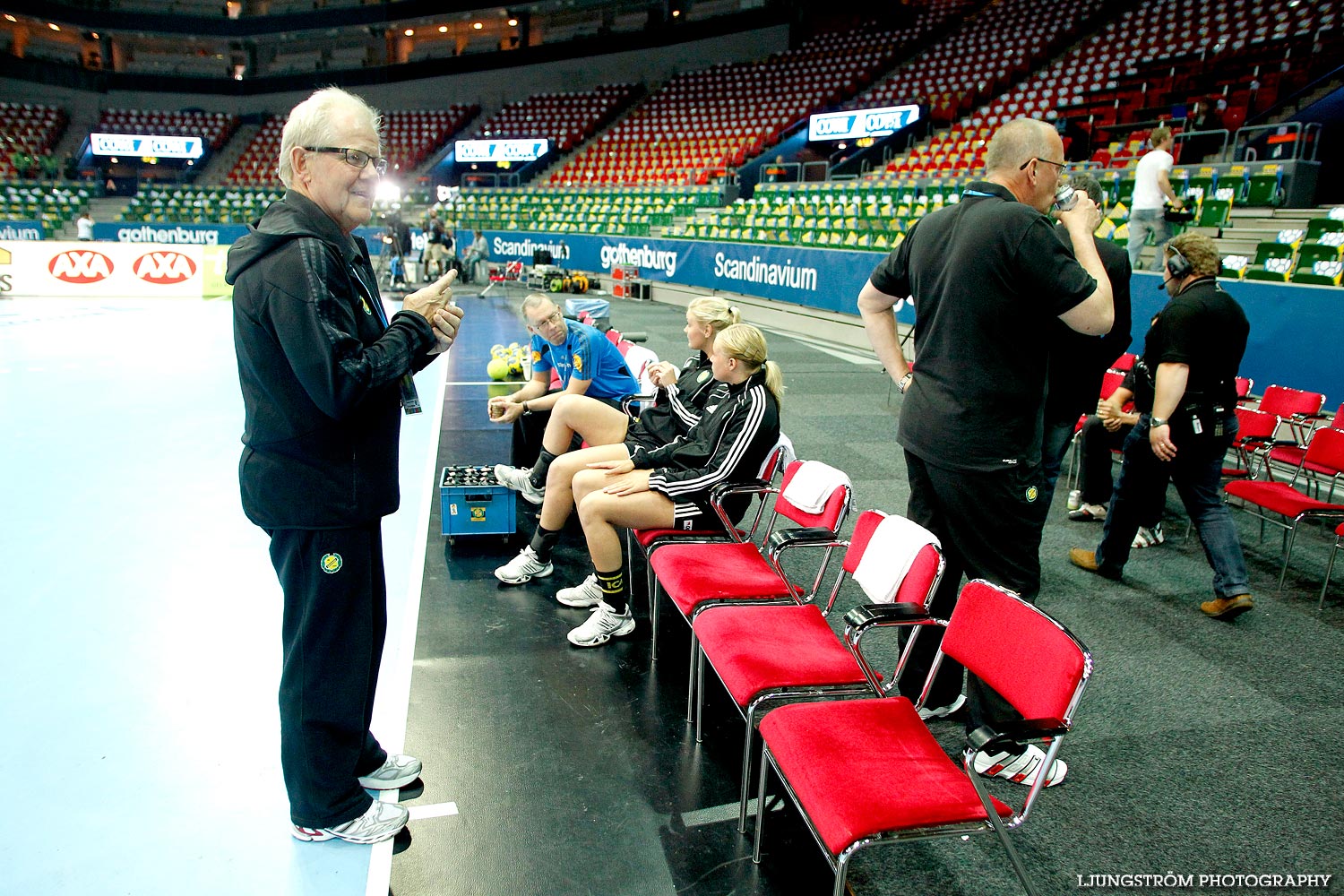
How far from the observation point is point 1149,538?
4.54 metres

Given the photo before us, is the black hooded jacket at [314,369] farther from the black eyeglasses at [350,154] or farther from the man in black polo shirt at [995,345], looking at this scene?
the man in black polo shirt at [995,345]

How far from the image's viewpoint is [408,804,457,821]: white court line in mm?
2367

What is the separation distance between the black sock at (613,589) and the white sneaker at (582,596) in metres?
0.22

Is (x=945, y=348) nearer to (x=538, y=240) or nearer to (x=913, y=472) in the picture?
(x=913, y=472)

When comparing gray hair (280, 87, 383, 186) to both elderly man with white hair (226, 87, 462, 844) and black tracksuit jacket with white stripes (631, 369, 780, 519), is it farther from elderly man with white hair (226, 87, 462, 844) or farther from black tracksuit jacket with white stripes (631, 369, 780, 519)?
black tracksuit jacket with white stripes (631, 369, 780, 519)

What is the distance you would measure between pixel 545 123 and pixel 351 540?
29.1 metres

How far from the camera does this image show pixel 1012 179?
2264 mm

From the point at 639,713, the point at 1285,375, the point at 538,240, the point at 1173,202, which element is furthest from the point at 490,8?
the point at 639,713

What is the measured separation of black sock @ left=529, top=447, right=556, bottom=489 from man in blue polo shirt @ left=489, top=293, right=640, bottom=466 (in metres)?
0.35

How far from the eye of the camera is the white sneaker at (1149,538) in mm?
4508

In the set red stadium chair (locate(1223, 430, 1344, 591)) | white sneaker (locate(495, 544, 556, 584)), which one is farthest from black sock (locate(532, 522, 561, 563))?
red stadium chair (locate(1223, 430, 1344, 591))

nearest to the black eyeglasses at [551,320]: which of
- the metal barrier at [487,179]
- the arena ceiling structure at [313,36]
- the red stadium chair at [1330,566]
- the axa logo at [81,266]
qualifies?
the red stadium chair at [1330,566]

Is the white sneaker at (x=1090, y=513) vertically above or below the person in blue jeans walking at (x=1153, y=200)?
below

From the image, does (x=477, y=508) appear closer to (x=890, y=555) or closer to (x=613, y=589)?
(x=613, y=589)
